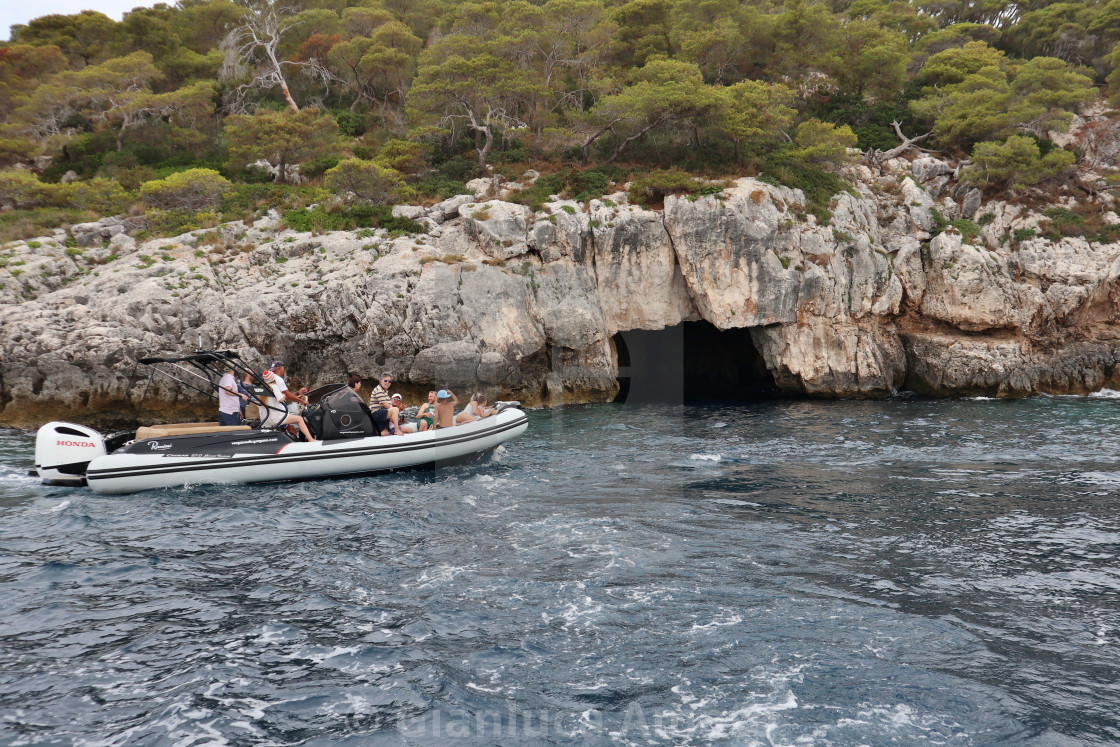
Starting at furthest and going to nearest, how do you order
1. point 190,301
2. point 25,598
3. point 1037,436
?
point 190,301 < point 1037,436 < point 25,598

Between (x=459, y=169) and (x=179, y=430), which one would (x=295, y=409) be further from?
(x=459, y=169)

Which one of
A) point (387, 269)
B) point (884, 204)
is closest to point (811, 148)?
point (884, 204)

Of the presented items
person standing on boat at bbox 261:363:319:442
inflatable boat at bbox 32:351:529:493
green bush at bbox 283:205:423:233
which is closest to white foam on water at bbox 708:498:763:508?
inflatable boat at bbox 32:351:529:493

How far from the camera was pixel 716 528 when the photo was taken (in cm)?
888

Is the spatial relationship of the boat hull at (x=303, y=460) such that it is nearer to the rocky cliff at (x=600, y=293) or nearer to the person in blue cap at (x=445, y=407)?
the person in blue cap at (x=445, y=407)

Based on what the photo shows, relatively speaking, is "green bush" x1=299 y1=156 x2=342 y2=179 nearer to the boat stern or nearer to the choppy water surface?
the choppy water surface

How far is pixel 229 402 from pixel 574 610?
8.88 m

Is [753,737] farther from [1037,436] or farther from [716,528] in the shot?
[1037,436]

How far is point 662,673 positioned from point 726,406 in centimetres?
1608

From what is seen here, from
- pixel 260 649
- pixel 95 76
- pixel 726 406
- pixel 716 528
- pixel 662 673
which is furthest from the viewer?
pixel 95 76

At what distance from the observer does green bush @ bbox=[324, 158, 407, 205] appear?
22.5m

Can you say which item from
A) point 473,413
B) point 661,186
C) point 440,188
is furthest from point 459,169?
point 473,413

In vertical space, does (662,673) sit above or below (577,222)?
below

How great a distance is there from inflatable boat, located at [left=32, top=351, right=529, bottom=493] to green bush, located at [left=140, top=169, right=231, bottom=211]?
13949mm
